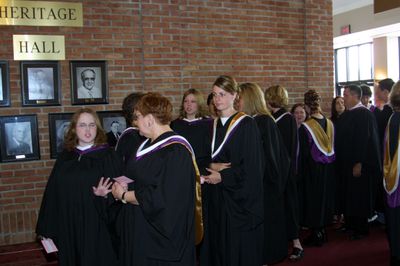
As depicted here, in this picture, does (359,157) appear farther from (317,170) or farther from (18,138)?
(18,138)

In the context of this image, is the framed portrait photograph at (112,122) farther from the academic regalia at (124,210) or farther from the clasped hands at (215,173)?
the clasped hands at (215,173)

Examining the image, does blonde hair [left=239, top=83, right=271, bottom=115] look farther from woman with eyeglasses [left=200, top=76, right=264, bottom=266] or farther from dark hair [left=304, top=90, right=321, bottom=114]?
dark hair [left=304, top=90, right=321, bottom=114]

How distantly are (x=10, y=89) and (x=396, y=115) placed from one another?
4658 millimetres

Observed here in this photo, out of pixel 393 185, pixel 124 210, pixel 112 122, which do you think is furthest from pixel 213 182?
pixel 112 122

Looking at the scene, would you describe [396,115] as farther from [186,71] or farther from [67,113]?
[67,113]

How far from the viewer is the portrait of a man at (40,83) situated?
20.4 feet

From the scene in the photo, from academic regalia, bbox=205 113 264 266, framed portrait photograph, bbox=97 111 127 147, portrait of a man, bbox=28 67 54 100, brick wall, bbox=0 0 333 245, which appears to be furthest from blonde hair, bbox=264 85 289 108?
portrait of a man, bbox=28 67 54 100

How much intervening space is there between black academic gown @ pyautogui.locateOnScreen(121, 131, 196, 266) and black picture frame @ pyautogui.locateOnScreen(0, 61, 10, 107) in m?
3.75

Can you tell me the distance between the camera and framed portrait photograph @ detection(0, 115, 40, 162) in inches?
240

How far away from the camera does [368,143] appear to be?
601 cm

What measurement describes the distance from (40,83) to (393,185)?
4.49 meters

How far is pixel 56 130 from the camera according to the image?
249 inches

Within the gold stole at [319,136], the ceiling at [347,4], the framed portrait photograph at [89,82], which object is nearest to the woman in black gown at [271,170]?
the gold stole at [319,136]

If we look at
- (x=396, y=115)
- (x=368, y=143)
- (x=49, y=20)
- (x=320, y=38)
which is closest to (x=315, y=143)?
(x=368, y=143)
